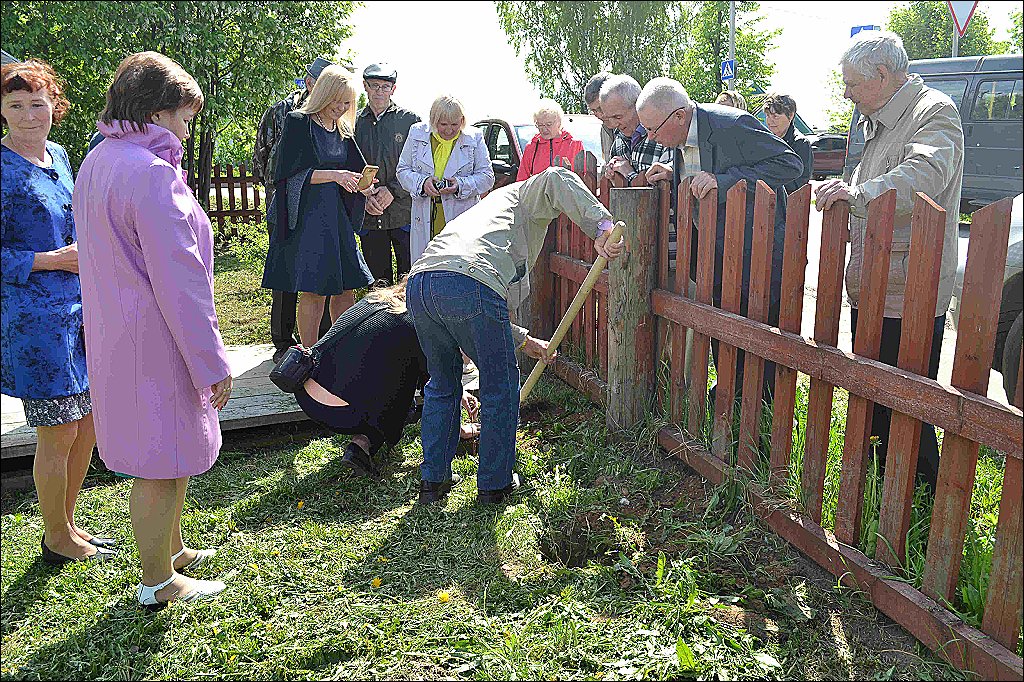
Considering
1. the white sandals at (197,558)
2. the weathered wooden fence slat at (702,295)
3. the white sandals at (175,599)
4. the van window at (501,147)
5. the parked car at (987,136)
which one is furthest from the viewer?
the van window at (501,147)

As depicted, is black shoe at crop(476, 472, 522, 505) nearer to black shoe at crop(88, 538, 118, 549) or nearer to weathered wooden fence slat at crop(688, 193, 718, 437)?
weathered wooden fence slat at crop(688, 193, 718, 437)

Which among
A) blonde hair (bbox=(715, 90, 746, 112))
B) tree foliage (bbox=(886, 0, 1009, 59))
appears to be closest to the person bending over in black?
blonde hair (bbox=(715, 90, 746, 112))

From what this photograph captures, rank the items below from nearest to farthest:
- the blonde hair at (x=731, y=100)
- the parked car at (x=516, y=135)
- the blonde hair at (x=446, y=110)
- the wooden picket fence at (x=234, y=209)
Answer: the blonde hair at (x=446, y=110)
the blonde hair at (x=731, y=100)
the parked car at (x=516, y=135)
the wooden picket fence at (x=234, y=209)

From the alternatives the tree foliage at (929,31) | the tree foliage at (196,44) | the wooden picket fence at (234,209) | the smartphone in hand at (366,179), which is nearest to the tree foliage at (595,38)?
the tree foliage at (196,44)

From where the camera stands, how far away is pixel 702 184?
3.67m

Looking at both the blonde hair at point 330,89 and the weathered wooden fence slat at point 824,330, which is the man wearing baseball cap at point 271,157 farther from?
the weathered wooden fence slat at point 824,330

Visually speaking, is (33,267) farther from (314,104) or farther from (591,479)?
(591,479)

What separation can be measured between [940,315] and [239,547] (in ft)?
9.35

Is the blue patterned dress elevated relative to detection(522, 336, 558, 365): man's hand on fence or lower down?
elevated

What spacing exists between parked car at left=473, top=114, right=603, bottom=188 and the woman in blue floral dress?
6.81 meters

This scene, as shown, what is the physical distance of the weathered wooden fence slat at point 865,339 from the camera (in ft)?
8.91

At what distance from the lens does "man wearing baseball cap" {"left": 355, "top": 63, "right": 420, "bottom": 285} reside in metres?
6.14

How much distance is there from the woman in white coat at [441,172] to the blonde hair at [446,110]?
0.84 feet

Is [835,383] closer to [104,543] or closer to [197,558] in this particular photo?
[197,558]
